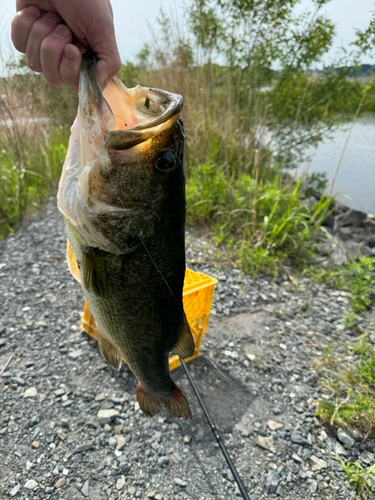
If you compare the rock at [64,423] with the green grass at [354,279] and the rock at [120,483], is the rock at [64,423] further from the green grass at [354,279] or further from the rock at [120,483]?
the green grass at [354,279]

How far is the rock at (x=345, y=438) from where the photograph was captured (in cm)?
234

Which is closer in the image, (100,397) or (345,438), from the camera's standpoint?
(345,438)

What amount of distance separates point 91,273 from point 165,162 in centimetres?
55

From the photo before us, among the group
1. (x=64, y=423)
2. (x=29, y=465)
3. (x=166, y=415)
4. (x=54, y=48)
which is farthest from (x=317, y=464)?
(x=54, y=48)

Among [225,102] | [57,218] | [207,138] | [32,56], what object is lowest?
[57,218]

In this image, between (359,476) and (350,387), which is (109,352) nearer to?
(359,476)

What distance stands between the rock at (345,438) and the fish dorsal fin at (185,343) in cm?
161

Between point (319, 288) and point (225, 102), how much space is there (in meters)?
4.38

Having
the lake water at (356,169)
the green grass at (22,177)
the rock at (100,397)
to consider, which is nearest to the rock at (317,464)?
the rock at (100,397)

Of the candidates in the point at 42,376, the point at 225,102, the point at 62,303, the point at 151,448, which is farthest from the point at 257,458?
the point at 225,102

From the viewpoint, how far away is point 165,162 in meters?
1.21

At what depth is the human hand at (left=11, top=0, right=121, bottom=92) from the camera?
1.13m

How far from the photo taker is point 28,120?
5184 mm

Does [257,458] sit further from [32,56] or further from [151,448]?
[32,56]
